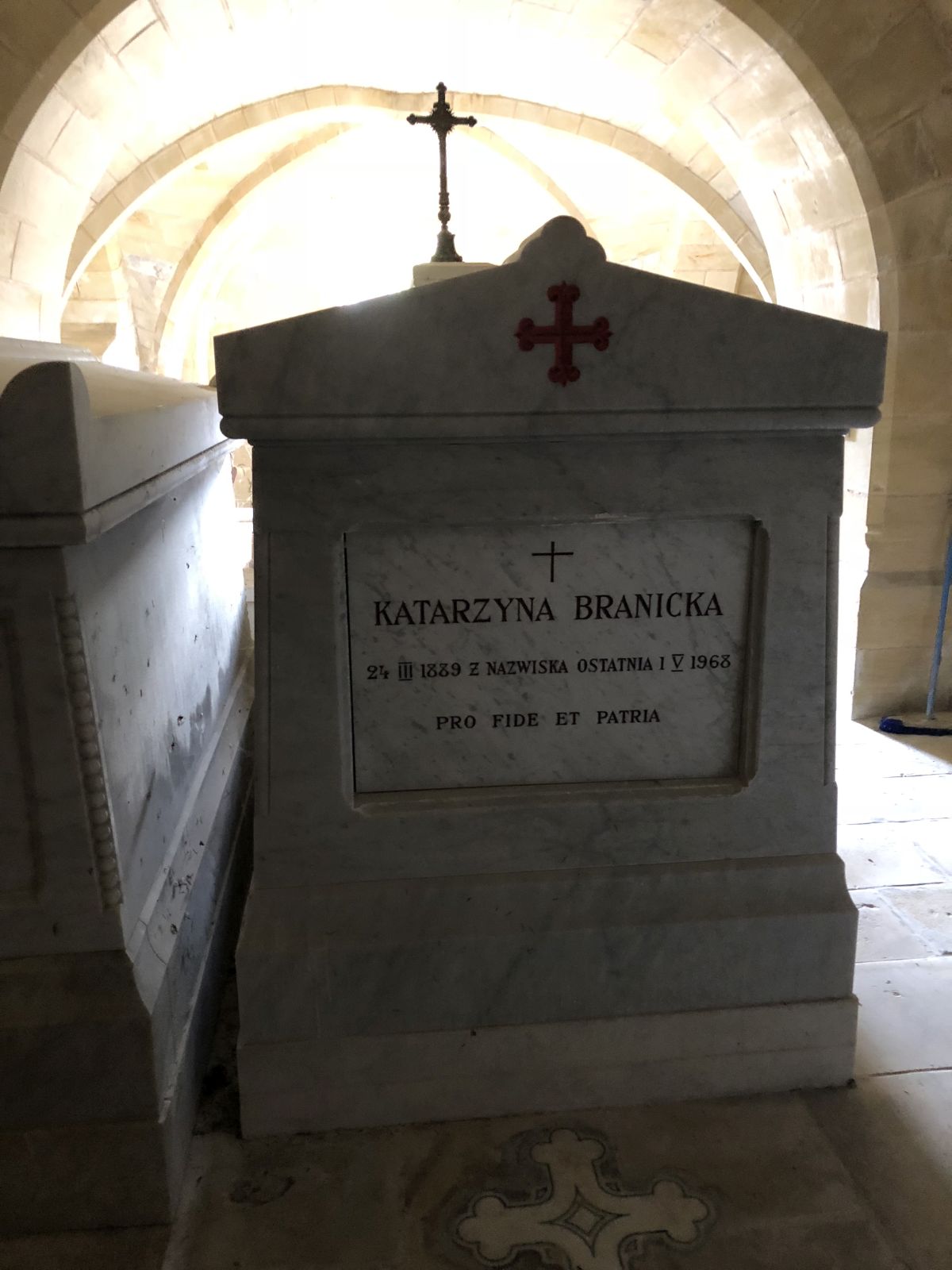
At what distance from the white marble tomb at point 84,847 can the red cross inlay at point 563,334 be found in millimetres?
737

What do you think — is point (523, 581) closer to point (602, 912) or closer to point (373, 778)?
point (373, 778)

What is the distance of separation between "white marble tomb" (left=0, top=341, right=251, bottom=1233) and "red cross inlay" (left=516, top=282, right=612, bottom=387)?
0.74m

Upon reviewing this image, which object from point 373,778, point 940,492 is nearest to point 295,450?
point 373,778

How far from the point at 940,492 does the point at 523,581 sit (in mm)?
3234

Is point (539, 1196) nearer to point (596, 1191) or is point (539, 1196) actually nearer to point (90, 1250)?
point (596, 1191)

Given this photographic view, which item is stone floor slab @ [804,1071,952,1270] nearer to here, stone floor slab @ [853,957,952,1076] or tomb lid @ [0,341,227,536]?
stone floor slab @ [853,957,952,1076]

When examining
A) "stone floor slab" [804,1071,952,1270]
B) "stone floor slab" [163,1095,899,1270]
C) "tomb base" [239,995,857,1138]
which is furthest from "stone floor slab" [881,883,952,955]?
"stone floor slab" [163,1095,899,1270]

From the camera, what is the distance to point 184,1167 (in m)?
1.67

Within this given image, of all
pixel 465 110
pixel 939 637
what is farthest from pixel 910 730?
pixel 465 110

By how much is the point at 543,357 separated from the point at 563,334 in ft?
0.17

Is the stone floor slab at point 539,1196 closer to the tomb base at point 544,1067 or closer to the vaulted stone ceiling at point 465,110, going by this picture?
Answer: the tomb base at point 544,1067

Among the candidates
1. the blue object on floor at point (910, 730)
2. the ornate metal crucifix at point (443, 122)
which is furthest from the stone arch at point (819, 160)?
the ornate metal crucifix at point (443, 122)

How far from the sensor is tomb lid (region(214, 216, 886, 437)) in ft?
5.11

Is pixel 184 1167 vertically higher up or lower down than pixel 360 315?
lower down
